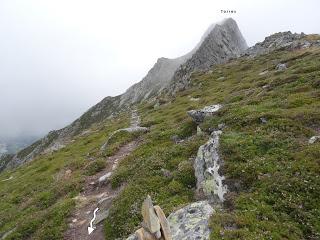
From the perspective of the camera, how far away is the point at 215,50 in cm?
12494

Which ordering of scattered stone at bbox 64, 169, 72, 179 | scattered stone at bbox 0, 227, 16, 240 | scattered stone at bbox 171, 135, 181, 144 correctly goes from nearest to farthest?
scattered stone at bbox 0, 227, 16, 240, scattered stone at bbox 171, 135, 181, 144, scattered stone at bbox 64, 169, 72, 179

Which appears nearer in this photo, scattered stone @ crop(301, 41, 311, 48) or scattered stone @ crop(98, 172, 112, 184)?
scattered stone @ crop(98, 172, 112, 184)

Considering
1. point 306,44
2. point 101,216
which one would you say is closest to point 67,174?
point 101,216

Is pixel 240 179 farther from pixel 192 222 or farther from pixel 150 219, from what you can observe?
pixel 150 219

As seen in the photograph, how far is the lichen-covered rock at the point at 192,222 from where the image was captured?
17.2 meters

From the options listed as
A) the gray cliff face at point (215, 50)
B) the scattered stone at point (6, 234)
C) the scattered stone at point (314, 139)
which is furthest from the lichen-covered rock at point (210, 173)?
the gray cliff face at point (215, 50)

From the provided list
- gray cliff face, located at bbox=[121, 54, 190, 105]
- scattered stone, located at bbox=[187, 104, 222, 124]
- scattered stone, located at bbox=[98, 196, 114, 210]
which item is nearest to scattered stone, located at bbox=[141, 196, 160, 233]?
scattered stone, located at bbox=[98, 196, 114, 210]

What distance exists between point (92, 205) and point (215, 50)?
103 meters

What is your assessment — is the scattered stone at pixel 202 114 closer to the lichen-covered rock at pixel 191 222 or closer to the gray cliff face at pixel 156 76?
the lichen-covered rock at pixel 191 222

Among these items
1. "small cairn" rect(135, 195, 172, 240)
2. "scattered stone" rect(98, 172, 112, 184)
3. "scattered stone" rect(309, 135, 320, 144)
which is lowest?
"scattered stone" rect(309, 135, 320, 144)

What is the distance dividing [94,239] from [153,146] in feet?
49.6

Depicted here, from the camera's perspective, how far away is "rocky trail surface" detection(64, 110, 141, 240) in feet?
79.8

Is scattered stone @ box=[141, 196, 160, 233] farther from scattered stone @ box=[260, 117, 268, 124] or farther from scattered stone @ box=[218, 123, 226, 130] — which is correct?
scattered stone @ box=[218, 123, 226, 130]

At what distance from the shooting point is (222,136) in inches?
1032
